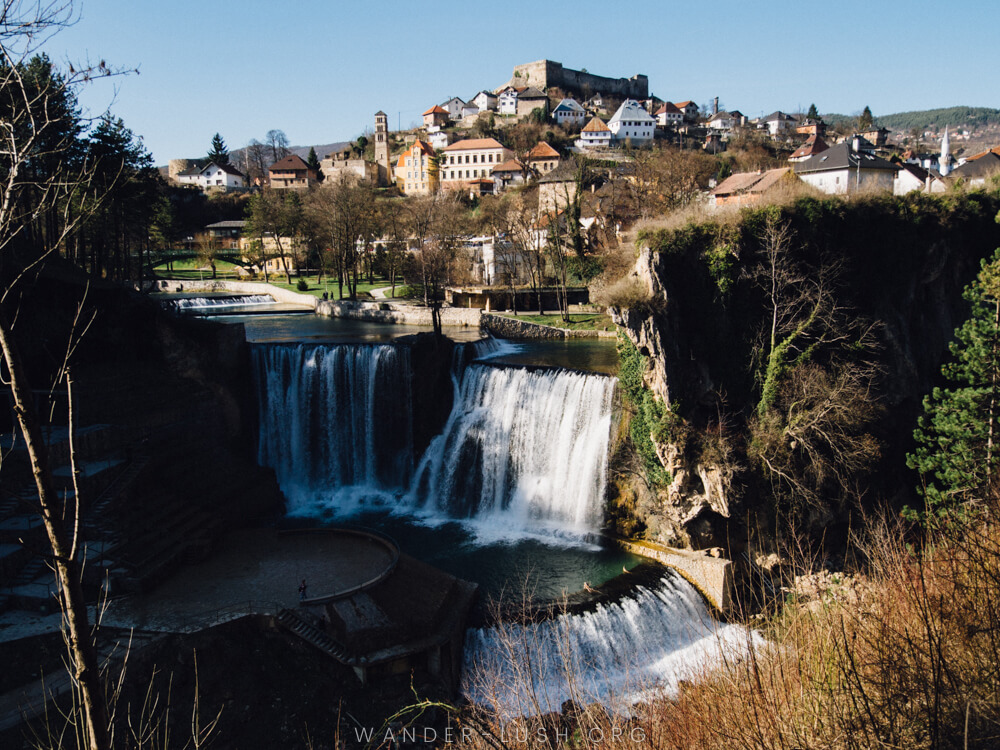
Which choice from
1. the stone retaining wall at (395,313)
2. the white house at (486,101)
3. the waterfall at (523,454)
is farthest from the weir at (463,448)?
the white house at (486,101)

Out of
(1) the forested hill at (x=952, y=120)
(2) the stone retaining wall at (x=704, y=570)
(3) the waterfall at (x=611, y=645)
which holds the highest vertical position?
(1) the forested hill at (x=952, y=120)

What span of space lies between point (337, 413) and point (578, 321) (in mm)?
15692

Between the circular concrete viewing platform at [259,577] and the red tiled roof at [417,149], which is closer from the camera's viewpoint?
the circular concrete viewing platform at [259,577]

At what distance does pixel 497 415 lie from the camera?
20578mm

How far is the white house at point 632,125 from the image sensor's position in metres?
85.4

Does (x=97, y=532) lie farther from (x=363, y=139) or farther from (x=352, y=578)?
(x=363, y=139)

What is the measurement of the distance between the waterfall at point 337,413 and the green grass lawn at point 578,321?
13.0 metres

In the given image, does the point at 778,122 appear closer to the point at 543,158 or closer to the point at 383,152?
the point at 543,158

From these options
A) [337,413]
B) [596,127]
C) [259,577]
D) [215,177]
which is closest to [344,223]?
[337,413]

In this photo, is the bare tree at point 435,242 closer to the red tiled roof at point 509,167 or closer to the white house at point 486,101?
the red tiled roof at point 509,167

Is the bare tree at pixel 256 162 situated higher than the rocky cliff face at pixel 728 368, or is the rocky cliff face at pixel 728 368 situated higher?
the bare tree at pixel 256 162

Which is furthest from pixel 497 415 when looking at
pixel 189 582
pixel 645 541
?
pixel 189 582

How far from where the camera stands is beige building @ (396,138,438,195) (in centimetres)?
8119

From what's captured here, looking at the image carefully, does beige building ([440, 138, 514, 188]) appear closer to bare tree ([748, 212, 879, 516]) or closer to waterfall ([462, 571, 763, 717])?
bare tree ([748, 212, 879, 516])
